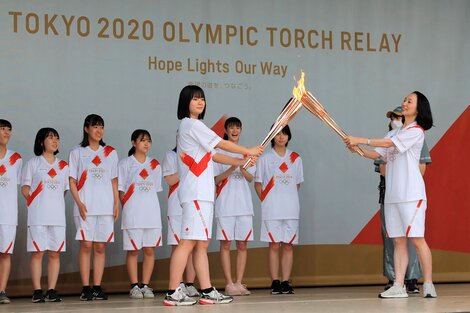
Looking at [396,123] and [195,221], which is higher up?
[396,123]

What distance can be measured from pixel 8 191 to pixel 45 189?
279 mm

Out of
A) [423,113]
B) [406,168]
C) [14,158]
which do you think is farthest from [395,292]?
[14,158]

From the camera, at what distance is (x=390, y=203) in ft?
21.2

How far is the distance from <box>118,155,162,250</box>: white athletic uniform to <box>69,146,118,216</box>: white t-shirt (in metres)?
0.14

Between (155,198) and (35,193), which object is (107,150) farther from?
(35,193)

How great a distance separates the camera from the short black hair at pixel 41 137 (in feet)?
22.9

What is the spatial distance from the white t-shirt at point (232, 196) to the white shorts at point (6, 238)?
1.64m

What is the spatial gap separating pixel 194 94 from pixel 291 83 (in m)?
2.55

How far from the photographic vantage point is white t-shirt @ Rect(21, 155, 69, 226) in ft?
22.6

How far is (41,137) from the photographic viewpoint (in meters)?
7.01

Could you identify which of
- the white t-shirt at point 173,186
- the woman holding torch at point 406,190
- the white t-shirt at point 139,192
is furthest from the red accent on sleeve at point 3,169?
the woman holding torch at point 406,190

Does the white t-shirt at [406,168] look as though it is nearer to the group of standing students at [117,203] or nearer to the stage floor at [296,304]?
the stage floor at [296,304]

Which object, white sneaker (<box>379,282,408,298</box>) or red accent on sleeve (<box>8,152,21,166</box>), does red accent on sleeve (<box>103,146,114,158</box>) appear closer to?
red accent on sleeve (<box>8,152,21,166</box>)

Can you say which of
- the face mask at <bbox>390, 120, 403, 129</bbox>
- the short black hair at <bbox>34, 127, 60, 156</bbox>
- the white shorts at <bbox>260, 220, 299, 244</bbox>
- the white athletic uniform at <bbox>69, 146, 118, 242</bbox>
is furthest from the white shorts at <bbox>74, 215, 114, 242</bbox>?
the face mask at <bbox>390, 120, 403, 129</bbox>
